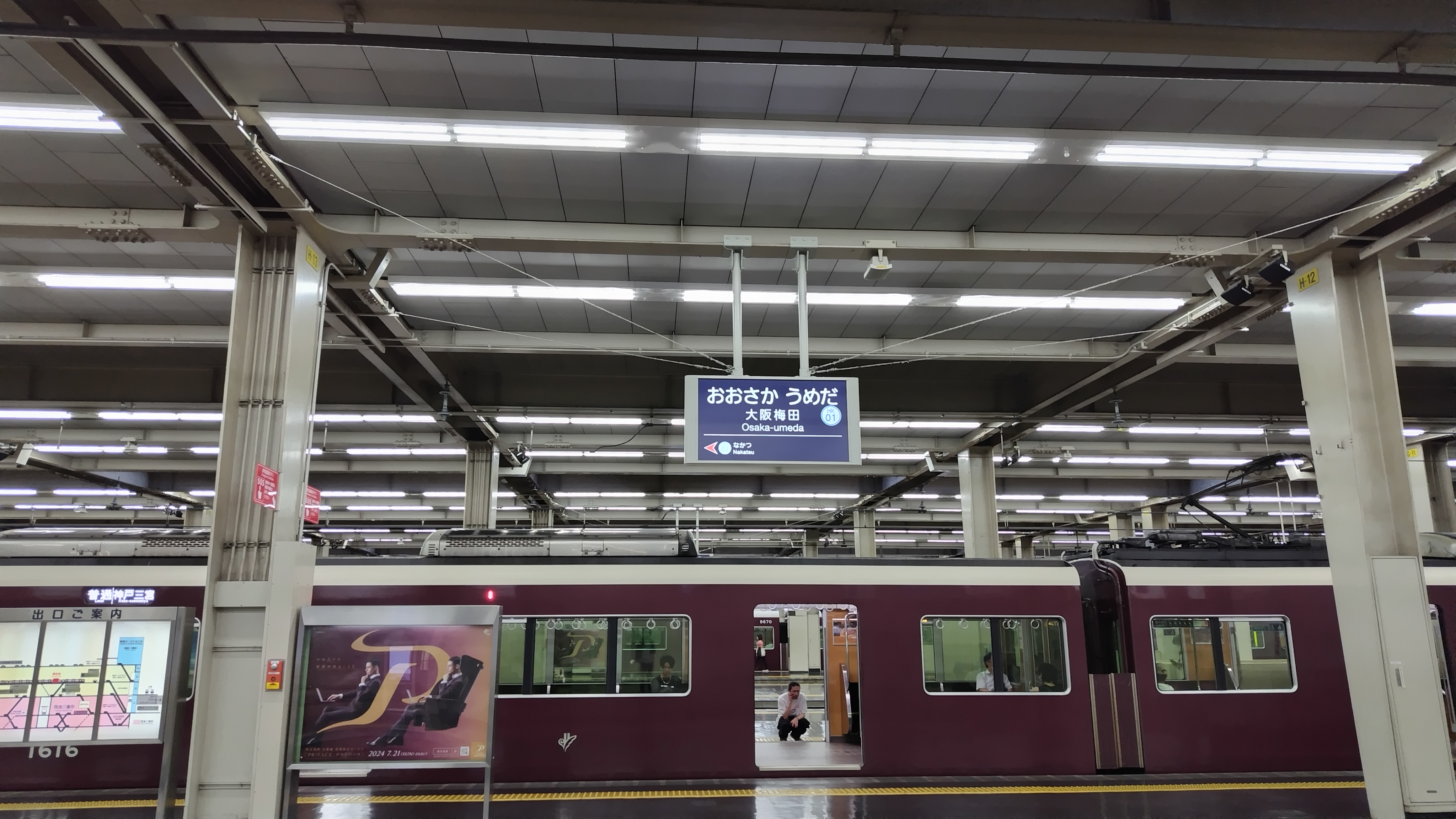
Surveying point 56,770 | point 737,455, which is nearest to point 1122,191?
point 737,455

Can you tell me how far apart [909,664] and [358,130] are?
25.7 feet

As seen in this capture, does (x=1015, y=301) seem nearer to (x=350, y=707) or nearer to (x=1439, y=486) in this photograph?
(x=350, y=707)

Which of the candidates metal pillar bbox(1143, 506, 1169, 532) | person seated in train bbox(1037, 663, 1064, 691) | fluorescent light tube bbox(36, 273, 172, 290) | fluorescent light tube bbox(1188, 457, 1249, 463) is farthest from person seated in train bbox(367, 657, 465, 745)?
metal pillar bbox(1143, 506, 1169, 532)

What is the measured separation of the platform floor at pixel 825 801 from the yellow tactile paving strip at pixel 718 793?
0.05 feet

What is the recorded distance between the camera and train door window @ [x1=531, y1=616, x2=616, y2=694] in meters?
9.22

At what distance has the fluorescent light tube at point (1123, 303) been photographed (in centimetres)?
1088

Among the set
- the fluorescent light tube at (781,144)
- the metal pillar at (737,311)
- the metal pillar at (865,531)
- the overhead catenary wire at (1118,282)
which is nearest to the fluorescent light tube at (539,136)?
the fluorescent light tube at (781,144)

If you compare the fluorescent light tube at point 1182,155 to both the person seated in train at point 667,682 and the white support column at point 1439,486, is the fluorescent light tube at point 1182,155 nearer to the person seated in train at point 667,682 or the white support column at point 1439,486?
the person seated in train at point 667,682

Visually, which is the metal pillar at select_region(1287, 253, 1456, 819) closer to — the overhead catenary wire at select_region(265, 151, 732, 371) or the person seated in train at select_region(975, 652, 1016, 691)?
the person seated in train at select_region(975, 652, 1016, 691)

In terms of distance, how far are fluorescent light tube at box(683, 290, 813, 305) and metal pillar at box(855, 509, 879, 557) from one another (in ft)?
50.3

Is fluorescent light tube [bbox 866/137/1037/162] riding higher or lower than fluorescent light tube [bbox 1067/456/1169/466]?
higher

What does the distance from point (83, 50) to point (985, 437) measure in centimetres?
1509

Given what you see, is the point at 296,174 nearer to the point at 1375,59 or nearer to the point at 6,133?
the point at 6,133

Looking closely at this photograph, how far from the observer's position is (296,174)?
325 inches
